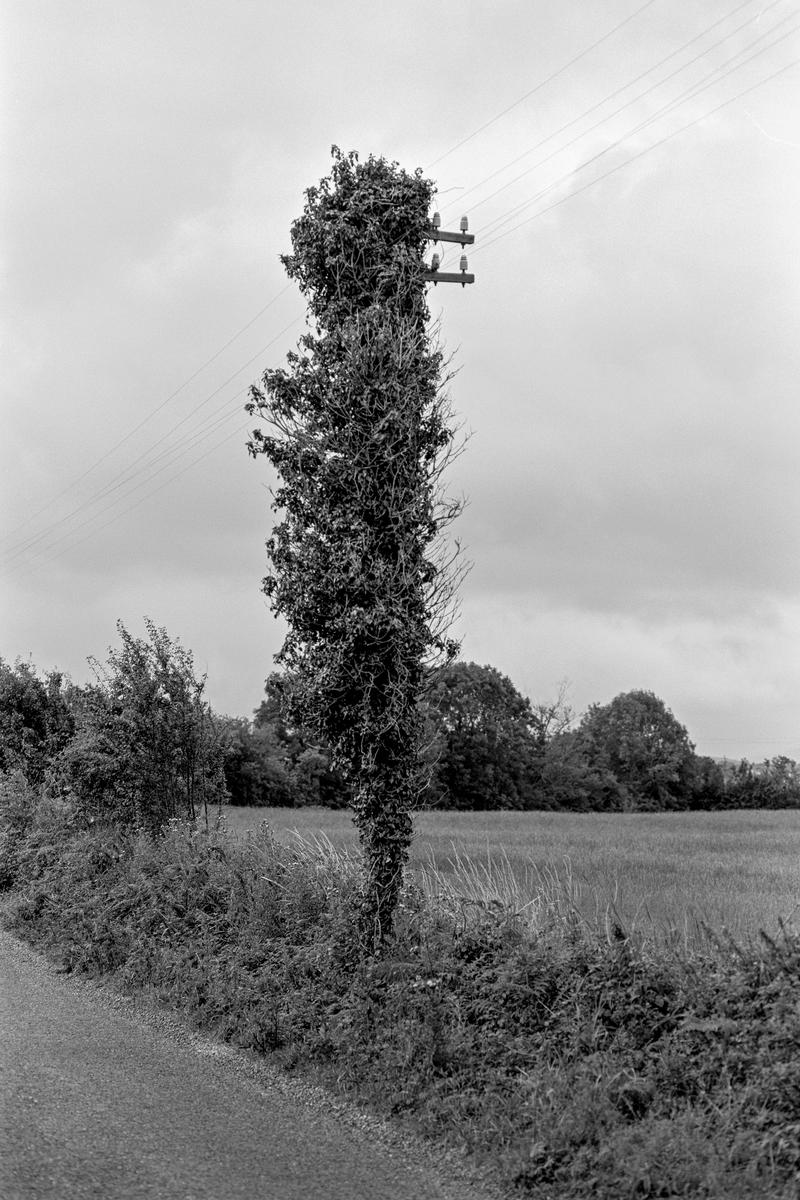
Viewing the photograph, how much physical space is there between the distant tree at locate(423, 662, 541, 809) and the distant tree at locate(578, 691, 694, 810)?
699cm

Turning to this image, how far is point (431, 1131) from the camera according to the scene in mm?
6617

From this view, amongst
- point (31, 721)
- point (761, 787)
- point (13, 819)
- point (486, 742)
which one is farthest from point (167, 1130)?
point (761, 787)

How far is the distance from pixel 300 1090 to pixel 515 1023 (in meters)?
1.69

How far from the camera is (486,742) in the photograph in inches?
2884

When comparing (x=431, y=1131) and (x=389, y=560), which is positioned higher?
(x=389, y=560)

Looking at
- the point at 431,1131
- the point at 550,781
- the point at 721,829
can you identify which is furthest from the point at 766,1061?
the point at 550,781

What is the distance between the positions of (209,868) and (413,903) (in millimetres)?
3434

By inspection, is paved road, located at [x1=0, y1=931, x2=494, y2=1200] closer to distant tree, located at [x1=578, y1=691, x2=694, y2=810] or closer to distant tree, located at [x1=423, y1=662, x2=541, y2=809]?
distant tree, located at [x1=423, y1=662, x2=541, y2=809]

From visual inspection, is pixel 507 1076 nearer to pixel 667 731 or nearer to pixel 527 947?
pixel 527 947

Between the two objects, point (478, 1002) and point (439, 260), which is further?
point (439, 260)

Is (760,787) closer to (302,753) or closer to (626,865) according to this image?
(302,753)

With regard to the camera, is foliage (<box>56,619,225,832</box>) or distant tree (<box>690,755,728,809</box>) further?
distant tree (<box>690,755,728,809</box>)

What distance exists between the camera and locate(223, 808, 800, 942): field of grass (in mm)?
10555

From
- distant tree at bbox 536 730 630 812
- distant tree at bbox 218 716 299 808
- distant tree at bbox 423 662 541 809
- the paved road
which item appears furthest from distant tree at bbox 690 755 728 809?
the paved road
